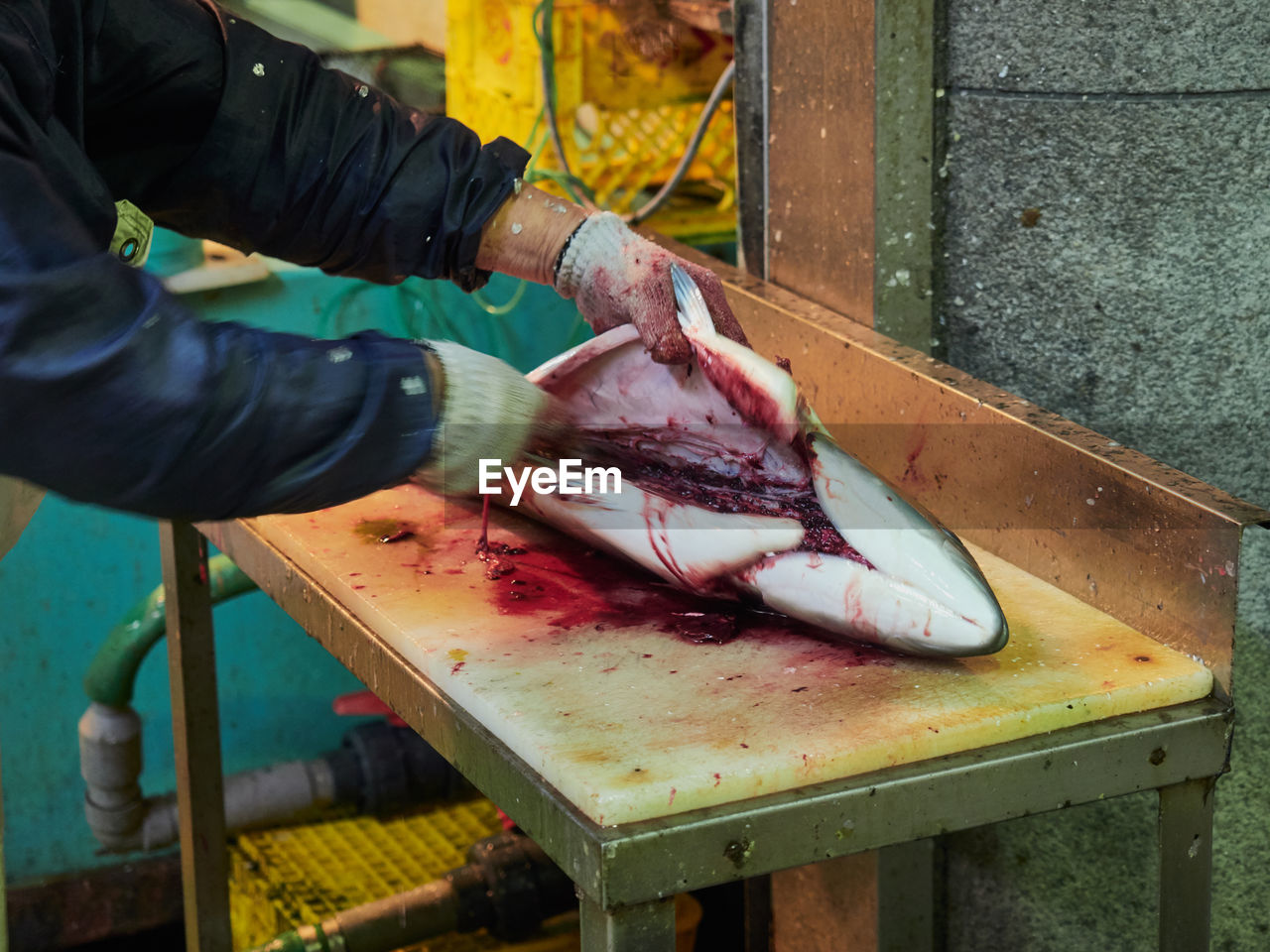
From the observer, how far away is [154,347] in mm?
1192

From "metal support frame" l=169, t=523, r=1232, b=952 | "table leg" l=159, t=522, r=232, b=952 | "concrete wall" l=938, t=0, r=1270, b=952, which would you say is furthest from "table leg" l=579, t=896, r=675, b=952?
"table leg" l=159, t=522, r=232, b=952

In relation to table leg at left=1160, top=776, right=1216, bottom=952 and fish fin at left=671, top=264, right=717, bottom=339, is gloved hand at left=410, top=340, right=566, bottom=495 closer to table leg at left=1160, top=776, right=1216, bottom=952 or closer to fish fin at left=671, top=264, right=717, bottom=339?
fish fin at left=671, top=264, right=717, bottom=339

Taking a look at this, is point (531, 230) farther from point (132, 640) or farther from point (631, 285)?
point (132, 640)

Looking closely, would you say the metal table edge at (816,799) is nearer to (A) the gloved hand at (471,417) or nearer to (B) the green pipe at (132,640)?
(A) the gloved hand at (471,417)

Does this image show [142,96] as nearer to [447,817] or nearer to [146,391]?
[146,391]

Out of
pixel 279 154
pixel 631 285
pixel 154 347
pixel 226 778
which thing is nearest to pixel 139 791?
pixel 226 778

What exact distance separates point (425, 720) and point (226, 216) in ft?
2.79

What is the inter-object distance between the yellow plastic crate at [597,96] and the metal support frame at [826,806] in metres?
1.99

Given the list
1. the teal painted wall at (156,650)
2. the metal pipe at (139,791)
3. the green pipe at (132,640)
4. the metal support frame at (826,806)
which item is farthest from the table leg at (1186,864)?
the teal painted wall at (156,650)

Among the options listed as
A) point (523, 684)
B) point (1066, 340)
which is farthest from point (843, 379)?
point (523, 684)

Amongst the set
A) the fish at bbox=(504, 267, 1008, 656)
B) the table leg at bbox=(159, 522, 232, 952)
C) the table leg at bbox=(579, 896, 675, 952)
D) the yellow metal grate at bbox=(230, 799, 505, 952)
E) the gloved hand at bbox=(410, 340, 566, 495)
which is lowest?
the yellow metal grate at bbox=(230, 799, 505, 952)

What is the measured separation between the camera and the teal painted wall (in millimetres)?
3057

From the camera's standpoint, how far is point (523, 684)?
1405mm

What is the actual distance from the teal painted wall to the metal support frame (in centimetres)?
177
